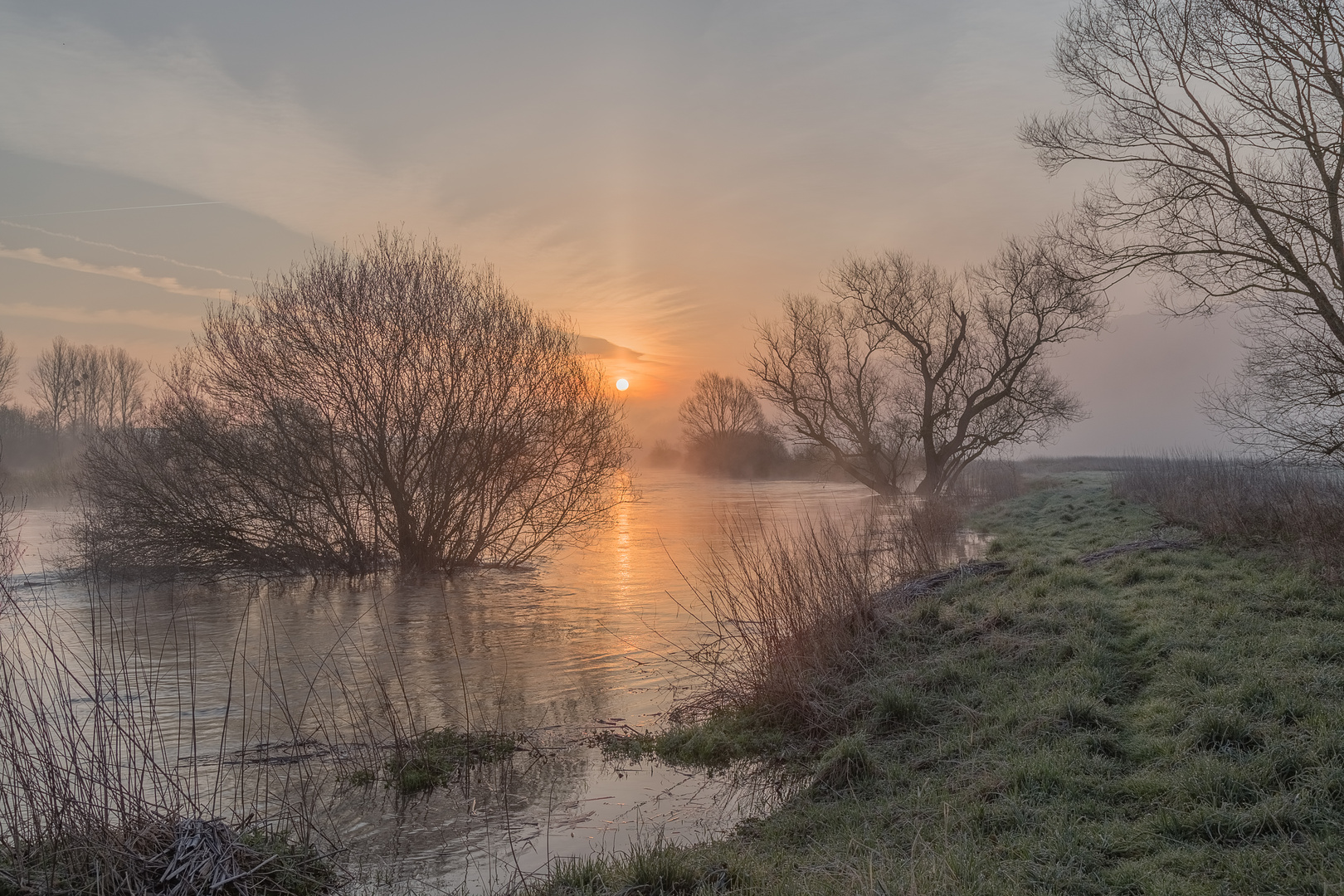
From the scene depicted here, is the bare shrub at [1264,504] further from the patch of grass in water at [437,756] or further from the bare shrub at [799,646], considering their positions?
the patch of grass in water at [437,756]

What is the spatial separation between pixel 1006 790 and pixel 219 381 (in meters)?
18.4

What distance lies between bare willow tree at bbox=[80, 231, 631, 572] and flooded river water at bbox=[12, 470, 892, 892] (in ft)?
3.93

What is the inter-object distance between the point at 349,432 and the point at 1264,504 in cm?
1846

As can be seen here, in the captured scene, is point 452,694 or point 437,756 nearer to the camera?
point 437,756

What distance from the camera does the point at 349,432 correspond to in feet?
63.9

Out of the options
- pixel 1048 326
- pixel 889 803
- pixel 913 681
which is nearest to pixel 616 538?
pixel 1048 326

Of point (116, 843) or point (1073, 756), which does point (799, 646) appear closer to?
point (1073, 756)

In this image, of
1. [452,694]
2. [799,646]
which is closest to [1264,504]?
[799,646]

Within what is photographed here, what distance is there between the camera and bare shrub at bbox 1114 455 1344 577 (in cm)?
1174

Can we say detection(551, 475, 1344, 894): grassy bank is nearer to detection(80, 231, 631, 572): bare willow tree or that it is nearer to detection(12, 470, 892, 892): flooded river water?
detection(12, 470, 892, 892): flooded river water

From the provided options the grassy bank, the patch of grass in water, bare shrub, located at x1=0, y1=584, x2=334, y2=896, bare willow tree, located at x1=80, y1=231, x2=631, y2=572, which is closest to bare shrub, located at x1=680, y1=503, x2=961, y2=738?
the grassy bank

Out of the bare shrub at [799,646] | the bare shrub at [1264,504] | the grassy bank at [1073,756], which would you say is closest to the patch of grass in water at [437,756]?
the grassy bank at [1073,756]

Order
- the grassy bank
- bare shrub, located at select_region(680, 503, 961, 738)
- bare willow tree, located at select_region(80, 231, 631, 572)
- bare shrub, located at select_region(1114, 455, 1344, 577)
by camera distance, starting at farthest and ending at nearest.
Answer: bare willow tree, located at select_region(80, 231, 631, 572) → bare shrub, located at select_region(1114, 455, 1344, 577) → bare shrub, located at select_region(680, 503, 961, 738) → the grassy bank

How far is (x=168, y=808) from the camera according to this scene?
5477mm
